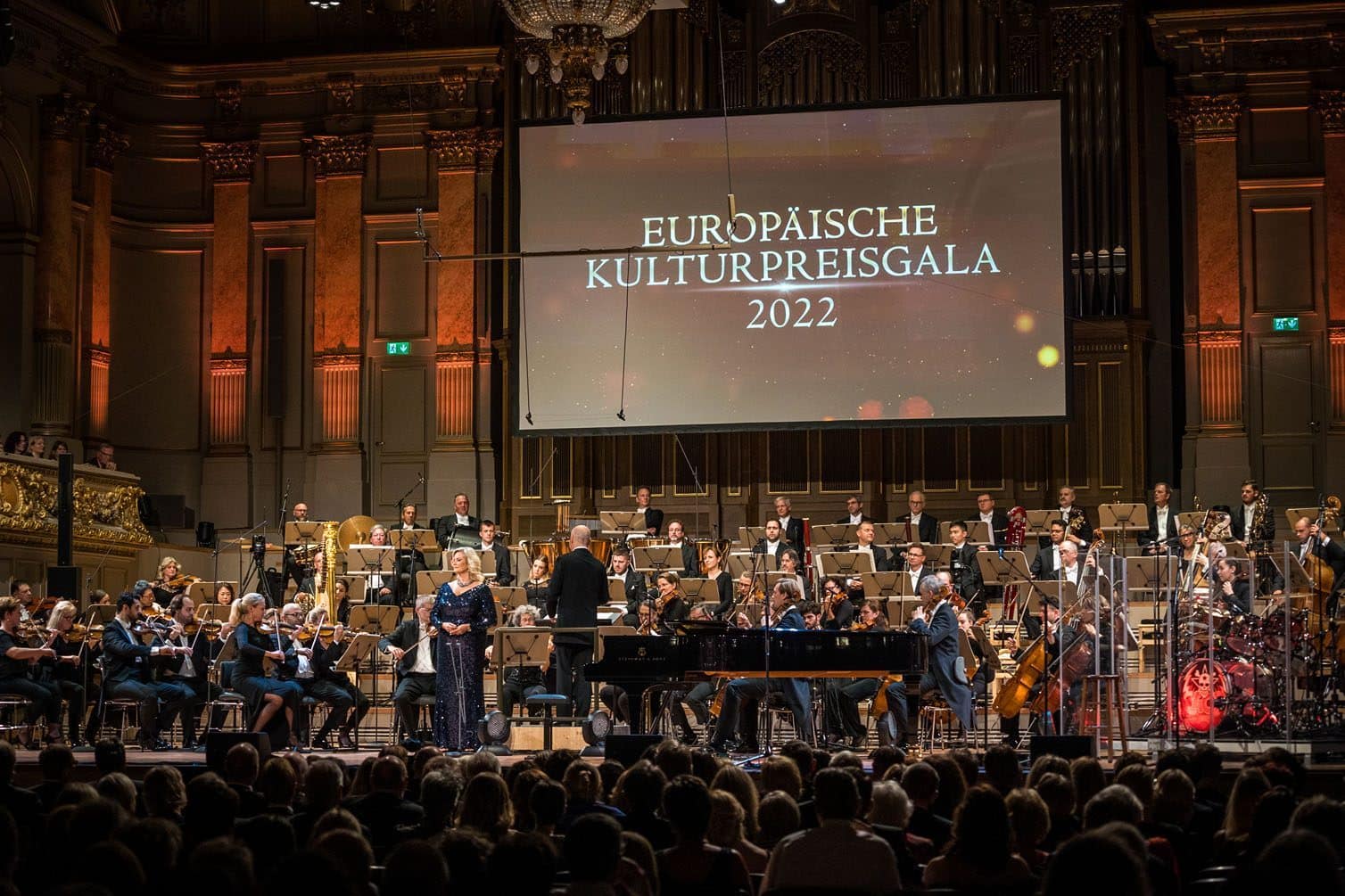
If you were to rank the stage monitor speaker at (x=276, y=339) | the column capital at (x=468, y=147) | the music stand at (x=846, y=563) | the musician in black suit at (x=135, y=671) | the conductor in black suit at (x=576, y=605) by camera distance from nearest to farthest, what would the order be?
the conductor in black suit at (x=576, y=605), the musician in black suit at (x=135, y=671), the music stand at (x=846, y=563), the column capital at (x=468, y=147), the stage monitor speaker at (x=276, y=339)

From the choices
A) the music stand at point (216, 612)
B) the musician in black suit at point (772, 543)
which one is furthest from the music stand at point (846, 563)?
the music stand at point (216, 612)

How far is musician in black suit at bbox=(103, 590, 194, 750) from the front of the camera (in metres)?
12.3

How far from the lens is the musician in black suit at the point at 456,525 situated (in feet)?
55.2

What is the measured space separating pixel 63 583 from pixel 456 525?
3.98 meters

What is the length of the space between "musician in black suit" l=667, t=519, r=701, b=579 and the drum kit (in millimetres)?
5243

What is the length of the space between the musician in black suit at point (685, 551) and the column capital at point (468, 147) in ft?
17.9

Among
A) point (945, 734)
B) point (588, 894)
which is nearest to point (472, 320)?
point (945, 734)

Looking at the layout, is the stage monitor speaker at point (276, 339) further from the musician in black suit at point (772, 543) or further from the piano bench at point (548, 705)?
the piano bench at point (548, 705)

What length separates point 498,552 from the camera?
15906mm

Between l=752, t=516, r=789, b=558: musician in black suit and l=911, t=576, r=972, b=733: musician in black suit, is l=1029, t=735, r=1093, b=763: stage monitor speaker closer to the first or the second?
l=911, t=576, r=972, b=733: musician in black suit

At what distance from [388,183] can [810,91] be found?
4800 mm

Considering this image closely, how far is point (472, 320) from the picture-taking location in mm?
19000

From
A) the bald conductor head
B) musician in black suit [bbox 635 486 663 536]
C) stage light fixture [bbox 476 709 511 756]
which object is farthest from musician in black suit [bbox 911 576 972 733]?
musician in black suit [bbox 635 486 663 536]

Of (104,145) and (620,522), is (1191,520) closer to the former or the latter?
(620,522)
